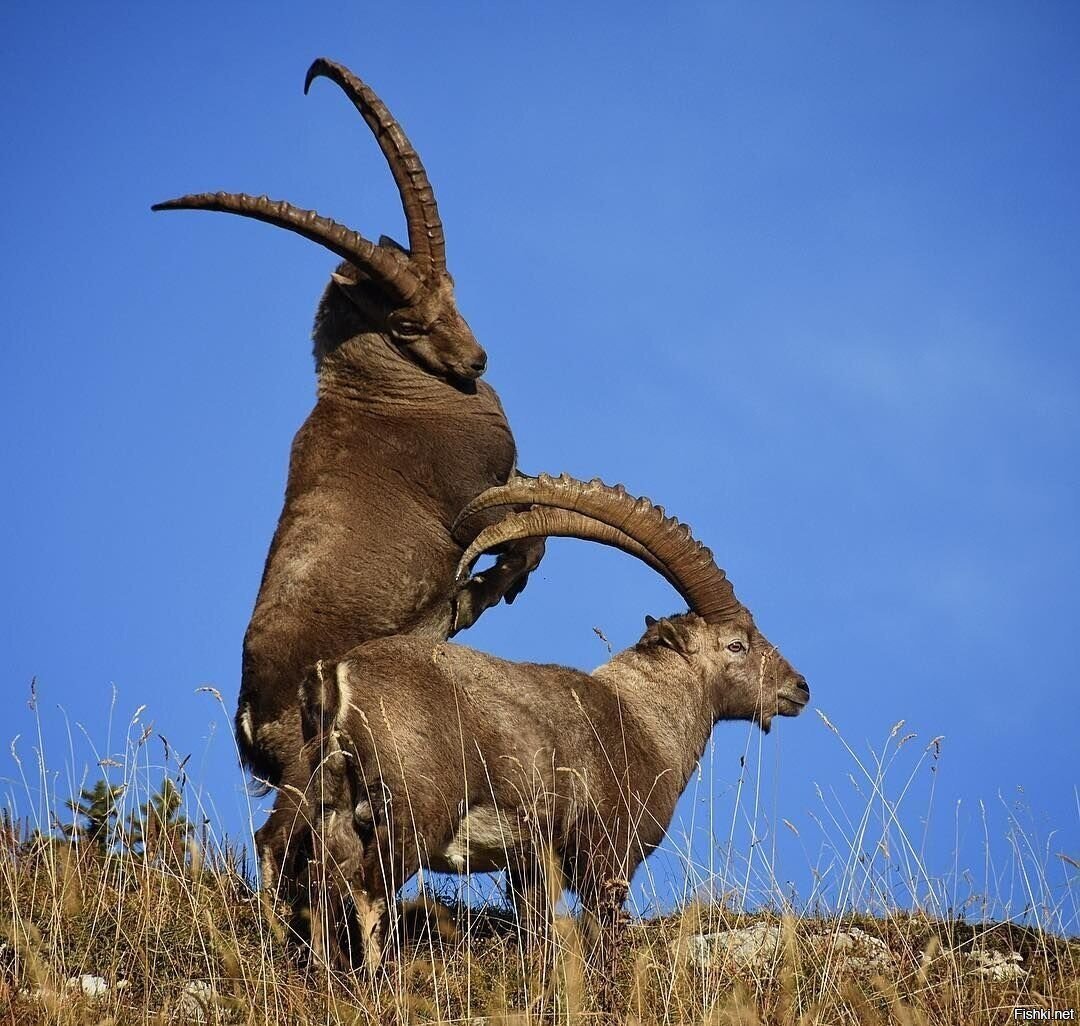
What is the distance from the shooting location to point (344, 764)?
704 centimetres

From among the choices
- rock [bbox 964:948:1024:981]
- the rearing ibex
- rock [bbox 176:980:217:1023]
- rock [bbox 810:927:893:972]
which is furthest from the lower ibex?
rock [bbox 964:948:1024:981]

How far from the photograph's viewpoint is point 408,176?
956cm

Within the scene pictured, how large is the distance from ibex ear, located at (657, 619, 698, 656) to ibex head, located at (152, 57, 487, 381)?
219 centimetres

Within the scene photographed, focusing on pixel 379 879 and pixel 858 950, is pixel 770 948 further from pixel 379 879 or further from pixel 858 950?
pixel 379 879

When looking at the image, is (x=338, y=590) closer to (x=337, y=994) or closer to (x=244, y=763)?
(x=244, y=763)

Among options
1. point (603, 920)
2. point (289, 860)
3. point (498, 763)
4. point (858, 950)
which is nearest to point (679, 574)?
point (498, 763)

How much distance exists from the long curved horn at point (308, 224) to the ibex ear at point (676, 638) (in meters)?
2.88

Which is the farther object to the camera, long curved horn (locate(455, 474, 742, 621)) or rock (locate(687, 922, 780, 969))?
long curved horn (locate(455, 474, 742, 621))

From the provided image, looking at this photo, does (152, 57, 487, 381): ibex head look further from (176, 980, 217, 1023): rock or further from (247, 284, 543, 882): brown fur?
(176, 980, 217, 1023): rock

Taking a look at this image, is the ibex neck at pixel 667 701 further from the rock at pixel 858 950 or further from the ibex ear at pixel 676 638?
the rock at pixel 858 950

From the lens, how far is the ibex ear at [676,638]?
9391mm

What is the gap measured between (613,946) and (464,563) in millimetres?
2713

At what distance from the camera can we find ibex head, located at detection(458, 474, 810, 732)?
8969mm

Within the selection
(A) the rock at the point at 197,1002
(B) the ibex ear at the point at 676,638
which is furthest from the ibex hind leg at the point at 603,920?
(B) the ibex ear at the point at 676,638
